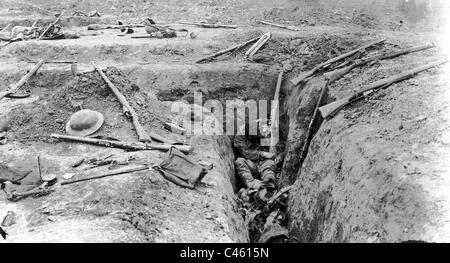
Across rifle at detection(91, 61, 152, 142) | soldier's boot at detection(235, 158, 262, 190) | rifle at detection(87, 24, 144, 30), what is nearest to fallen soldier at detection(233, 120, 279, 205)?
soldier's boot at detection(235, 158, 262, 190)

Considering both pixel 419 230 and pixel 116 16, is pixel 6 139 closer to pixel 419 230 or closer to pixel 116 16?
pixel 419 230

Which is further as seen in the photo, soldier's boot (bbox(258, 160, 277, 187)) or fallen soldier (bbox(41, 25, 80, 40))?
fallen soldier (bbox(41, 25, 80, 40))

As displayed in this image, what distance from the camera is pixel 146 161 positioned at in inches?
288

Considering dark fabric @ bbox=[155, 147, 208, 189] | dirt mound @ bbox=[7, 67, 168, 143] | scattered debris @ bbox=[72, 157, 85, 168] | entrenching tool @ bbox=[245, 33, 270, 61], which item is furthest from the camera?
entrenching tool @ bbox=[245, 33, 270, 61]

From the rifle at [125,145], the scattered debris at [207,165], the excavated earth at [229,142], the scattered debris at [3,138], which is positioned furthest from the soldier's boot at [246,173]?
the scattered debris at [3,138]

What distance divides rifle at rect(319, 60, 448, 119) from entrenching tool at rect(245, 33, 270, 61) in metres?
4.44

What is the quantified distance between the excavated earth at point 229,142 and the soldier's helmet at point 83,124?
0.27 metres

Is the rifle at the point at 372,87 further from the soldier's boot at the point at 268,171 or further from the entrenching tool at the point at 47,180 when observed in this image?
the entrenching tool at the point at 47,180

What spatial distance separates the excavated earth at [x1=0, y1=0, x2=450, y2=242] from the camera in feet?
17.4

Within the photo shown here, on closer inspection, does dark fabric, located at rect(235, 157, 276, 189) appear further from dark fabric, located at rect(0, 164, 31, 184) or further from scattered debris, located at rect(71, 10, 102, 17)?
scattered debris, located at rect(71, 10, 102, 17)

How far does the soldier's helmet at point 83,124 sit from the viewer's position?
8.33m

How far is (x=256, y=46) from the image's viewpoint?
12.1 m

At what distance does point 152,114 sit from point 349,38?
555 cm
